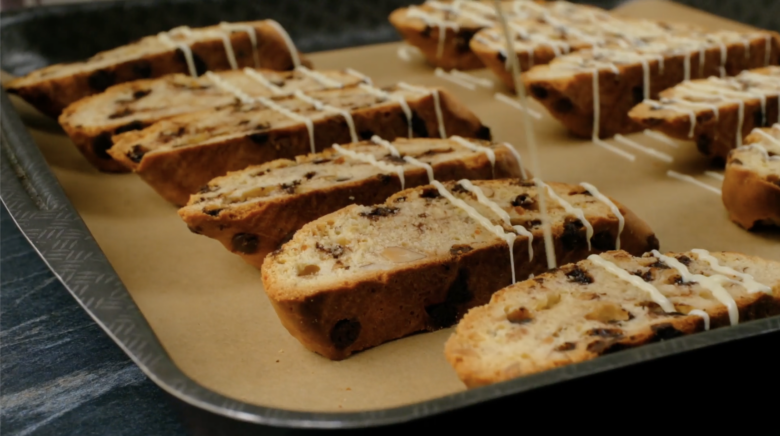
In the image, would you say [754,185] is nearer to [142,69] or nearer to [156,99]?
[156,99]

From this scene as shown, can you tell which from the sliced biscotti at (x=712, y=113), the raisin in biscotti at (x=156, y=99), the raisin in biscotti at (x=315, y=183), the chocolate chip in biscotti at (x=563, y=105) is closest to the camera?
the raisin in biscotti at (x=315, y=183)

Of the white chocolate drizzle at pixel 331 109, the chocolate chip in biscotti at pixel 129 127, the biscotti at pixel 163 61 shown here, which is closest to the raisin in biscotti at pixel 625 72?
the white chocolate drizzle at pixel 331 109

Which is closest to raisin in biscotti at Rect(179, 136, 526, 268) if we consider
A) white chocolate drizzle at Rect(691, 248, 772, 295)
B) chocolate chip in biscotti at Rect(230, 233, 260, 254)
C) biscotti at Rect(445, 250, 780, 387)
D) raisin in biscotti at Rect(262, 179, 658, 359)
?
chocolate chip in biscotti at Rect(230, 233, 260, 254)

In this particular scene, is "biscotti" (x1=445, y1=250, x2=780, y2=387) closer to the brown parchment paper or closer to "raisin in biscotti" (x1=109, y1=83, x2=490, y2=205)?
the brown parchment paper

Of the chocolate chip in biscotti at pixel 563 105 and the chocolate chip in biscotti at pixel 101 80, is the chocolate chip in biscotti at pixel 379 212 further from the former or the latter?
the chocolate chip in biscotti at pixel 101 80

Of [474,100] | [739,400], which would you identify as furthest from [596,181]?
[739,400]

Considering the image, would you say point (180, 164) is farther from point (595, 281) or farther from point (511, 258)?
point (595, 281)
